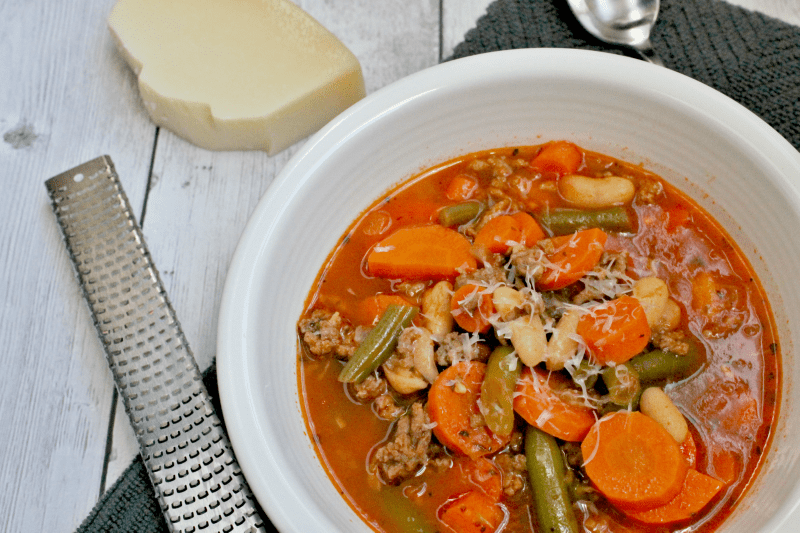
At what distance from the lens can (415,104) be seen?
2119 mm

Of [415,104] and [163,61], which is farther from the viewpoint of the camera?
[163,61]

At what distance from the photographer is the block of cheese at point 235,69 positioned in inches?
106

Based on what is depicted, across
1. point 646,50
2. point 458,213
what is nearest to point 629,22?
point 646,50

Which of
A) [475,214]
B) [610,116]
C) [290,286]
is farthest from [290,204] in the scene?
[610,116]

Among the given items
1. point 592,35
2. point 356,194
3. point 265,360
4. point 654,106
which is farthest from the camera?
point 592,35

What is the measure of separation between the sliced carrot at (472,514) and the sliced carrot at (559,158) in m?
1.11

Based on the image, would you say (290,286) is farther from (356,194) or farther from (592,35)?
(592,35)

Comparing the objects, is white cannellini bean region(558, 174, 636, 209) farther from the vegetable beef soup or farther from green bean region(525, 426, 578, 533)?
green bean region(525, 426, 578, 533)

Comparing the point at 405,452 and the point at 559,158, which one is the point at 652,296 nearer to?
the point at 559,158

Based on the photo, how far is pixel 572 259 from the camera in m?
2.11

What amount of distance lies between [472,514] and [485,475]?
0.39 ft

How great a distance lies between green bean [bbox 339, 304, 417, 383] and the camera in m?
2.04

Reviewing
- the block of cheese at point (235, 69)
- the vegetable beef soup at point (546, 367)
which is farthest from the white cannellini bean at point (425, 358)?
the block of cheese at point (235, 69)

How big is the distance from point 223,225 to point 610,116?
1.53 meters
